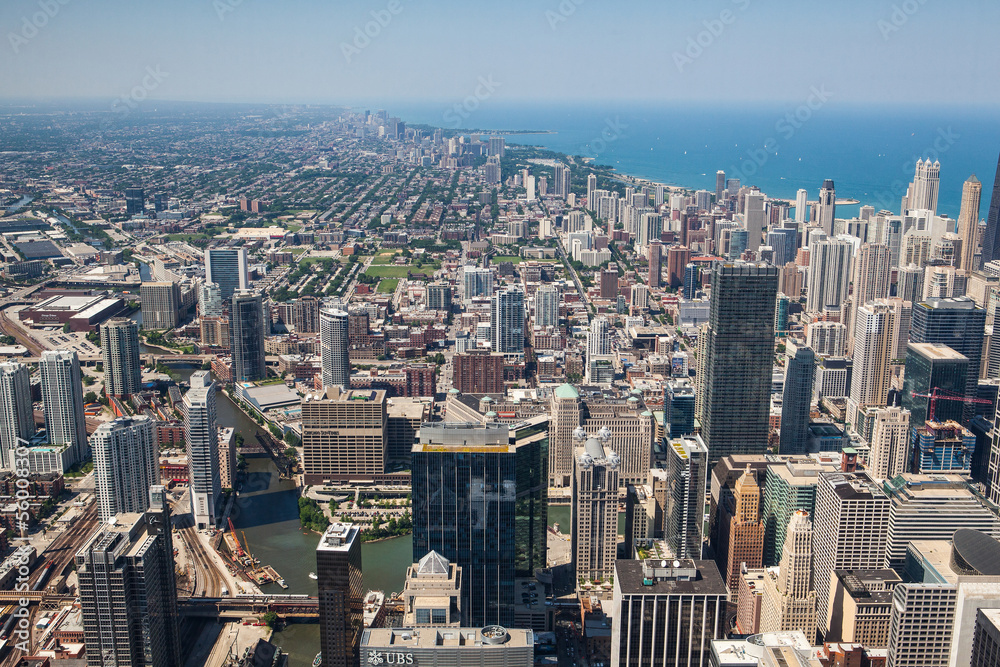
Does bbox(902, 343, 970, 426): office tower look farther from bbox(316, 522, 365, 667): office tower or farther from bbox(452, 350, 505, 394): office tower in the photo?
bbox(316, 522, 365, 667): office tower

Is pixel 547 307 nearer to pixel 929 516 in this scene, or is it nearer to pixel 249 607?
pixel 929 516

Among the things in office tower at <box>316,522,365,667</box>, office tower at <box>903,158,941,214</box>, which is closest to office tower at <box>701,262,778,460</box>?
office tower at <box>316,522,365,667</box>

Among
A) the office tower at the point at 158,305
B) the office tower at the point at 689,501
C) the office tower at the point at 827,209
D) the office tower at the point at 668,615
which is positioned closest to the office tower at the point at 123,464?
the office tower at the point at 689,501

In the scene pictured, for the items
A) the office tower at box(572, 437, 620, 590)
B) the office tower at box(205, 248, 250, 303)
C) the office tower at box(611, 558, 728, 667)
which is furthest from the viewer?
the office tower at box(205, 248, 250, 303)

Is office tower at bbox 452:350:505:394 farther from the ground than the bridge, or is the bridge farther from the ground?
office tower at bbox 452:350:505:394

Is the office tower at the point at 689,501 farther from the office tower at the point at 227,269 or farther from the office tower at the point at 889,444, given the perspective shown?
the office tower at the point at 227,269

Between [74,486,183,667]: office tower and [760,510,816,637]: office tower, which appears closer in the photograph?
[74,486,183,667]: office tower
